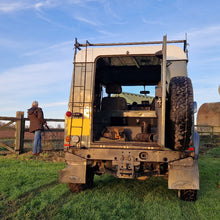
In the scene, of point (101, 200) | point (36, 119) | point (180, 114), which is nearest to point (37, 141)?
point (36, 119)

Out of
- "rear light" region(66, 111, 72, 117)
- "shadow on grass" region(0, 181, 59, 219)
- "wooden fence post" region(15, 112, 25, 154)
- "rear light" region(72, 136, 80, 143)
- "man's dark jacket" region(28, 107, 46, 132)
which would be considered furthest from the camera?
"wooden fence post" region(15, 112, 25, 154)

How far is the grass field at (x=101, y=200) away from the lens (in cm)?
349

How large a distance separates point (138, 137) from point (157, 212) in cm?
189

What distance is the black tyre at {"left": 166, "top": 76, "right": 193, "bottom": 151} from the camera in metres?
3.85

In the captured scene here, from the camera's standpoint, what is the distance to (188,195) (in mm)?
4242

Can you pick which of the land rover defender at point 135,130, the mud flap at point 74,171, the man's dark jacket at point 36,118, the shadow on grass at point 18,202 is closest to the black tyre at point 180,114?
the land rover defender at point 135,130

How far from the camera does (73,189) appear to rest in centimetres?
464

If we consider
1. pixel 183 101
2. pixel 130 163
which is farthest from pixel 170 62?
pixel 130 163

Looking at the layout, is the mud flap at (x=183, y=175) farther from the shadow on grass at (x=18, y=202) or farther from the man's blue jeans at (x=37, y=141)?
the man's blue jeans at (x=37, y=141)

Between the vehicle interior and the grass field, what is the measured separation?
1030 mm

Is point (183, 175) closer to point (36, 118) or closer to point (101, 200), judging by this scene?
point (101, 200)

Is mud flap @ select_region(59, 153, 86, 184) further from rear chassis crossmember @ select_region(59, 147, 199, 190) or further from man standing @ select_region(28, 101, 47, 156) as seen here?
man standing @ select_region(28, 101, 47, 156)

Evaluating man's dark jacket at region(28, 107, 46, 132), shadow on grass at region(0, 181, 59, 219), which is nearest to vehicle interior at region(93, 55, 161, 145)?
shadow on grass at region(0, 181, 59, 219)

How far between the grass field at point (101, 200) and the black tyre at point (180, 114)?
1.05 m
